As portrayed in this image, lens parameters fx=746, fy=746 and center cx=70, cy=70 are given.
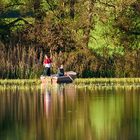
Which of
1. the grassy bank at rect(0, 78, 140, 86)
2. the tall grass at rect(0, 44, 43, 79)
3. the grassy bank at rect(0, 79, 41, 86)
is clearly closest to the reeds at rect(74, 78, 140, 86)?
the grassy bank at rect(0, 78, 140, 86)

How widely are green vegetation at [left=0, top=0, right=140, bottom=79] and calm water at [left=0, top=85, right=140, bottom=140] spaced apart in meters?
13.7

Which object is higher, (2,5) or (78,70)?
(2,5)

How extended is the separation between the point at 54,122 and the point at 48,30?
99.4 feet

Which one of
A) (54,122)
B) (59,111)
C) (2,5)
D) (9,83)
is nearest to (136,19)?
(2,5)

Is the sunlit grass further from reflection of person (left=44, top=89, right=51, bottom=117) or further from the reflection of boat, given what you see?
reflection of person (left=44, top=89, right=51, bottom=117)

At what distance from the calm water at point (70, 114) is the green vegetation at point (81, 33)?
44.8 ft

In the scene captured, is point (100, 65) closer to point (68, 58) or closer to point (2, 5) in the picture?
point (68, 58)

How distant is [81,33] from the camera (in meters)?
54.0

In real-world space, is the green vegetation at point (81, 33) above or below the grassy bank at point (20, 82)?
above

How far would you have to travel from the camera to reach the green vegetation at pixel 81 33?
5106 centimetres

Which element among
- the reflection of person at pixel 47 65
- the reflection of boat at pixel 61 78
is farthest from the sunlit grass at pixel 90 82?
the reflection of person at pixel 47 65

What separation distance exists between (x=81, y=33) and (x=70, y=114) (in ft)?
95.1

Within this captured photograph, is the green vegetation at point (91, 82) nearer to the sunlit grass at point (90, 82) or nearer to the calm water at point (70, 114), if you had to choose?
the sunlit grass at point (90, 82)

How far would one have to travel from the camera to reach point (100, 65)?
5100cm
